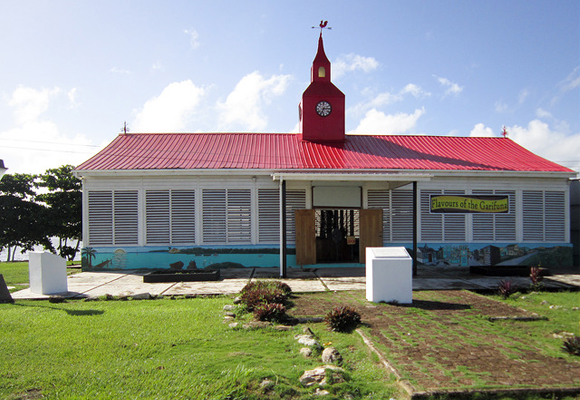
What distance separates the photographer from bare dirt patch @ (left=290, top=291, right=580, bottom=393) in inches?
174

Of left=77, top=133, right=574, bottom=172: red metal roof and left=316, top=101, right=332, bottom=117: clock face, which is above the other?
left=316, top=101, right=332, bottom=117: clock face

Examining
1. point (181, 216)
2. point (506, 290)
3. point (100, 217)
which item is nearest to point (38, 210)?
point (100, 217)

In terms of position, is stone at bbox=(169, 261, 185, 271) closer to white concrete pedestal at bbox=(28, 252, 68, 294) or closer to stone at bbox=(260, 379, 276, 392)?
white concrete pedestal at bbox=(28, 252, 68, 294)

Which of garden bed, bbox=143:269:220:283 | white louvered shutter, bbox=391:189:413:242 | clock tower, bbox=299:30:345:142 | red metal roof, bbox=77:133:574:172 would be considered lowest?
garden bed, bbox=143:269:220:283

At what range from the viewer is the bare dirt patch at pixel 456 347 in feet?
14.5

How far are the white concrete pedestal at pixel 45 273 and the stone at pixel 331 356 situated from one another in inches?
310

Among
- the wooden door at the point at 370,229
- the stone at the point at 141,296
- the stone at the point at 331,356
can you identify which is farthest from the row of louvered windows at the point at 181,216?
the stone at the point at 331,356

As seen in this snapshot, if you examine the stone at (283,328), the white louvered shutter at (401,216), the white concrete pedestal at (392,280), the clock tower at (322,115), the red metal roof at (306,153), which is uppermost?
the clock tower at (322,115)

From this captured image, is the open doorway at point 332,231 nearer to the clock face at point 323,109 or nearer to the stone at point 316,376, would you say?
the clock face at point 323,109

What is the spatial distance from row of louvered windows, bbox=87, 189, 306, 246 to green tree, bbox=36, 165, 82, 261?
4161 millimetres

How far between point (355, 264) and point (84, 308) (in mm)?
9162

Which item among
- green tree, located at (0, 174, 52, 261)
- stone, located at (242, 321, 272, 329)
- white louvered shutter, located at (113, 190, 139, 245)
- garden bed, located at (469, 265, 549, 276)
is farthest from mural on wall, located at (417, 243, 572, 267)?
green tree, located at (0, 174, 52, 261)

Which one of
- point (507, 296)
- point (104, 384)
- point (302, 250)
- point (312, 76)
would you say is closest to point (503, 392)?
point (104, 384)

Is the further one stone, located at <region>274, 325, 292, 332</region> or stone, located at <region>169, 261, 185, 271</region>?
stone, located at <region>169, 261, 185, 271</region>
